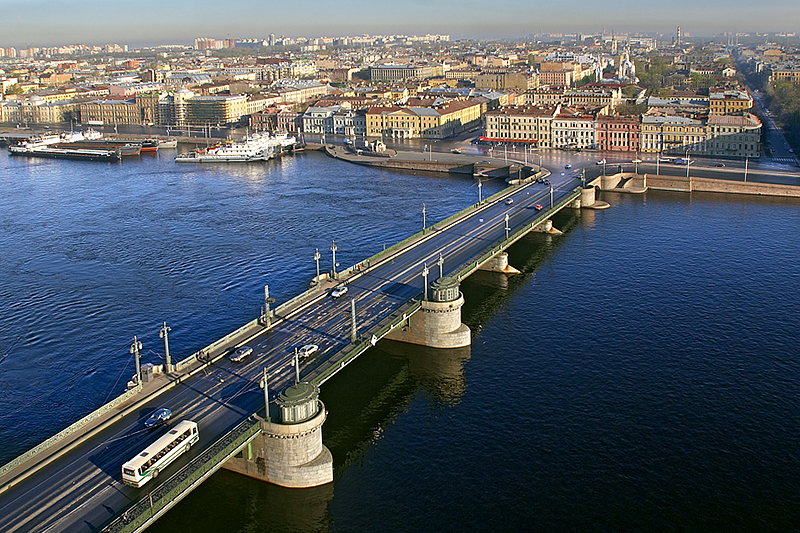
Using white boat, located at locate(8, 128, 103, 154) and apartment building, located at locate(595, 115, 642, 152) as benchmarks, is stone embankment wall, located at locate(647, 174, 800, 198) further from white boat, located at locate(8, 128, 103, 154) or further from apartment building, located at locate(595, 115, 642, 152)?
white boat, located at locate(8, 128, 103, 154)

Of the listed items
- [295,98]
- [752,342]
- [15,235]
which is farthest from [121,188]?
[295,98]

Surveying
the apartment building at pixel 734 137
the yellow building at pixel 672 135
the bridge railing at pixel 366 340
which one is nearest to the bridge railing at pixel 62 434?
the bridge railing at pixel 366 340

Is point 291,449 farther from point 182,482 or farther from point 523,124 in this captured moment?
point 523,124

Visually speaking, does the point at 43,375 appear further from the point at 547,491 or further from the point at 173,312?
the point at 547,491

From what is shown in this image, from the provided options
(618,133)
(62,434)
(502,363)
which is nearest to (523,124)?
(618,133)

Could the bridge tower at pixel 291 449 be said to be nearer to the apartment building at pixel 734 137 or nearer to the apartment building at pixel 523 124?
the apartment building at pixel 734 137
